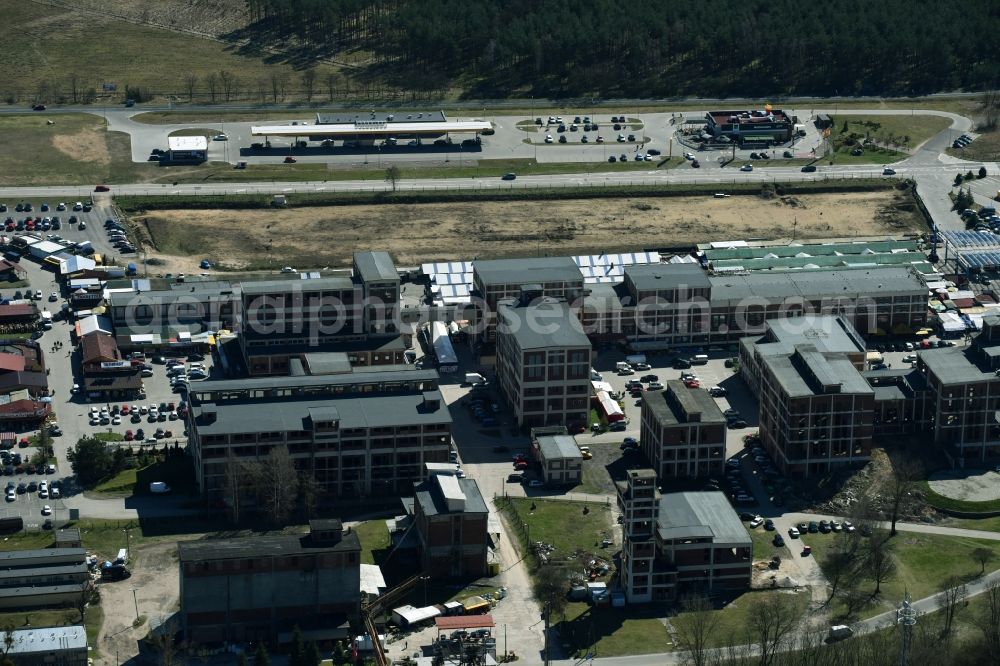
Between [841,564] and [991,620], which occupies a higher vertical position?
[841,564]

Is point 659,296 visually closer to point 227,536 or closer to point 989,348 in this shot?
point 989,348

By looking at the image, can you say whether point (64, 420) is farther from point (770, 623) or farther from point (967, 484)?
point (967, 484)

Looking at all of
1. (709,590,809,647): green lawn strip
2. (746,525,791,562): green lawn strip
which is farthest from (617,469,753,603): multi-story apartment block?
(746,525,791,562): green lawn strip

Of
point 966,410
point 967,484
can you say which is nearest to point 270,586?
point 967,484

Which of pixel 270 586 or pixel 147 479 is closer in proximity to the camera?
pixel 270 586

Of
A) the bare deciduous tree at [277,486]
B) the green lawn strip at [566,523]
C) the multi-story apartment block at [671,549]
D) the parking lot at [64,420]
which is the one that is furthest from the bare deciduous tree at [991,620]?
the parking lot at [64,420]

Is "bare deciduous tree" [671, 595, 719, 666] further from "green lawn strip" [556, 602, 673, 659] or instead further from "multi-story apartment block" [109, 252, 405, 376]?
"multi-story apartment block" [109, 252, 405, 376]

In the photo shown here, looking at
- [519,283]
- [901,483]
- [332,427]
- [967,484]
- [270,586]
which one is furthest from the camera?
[519,283]
